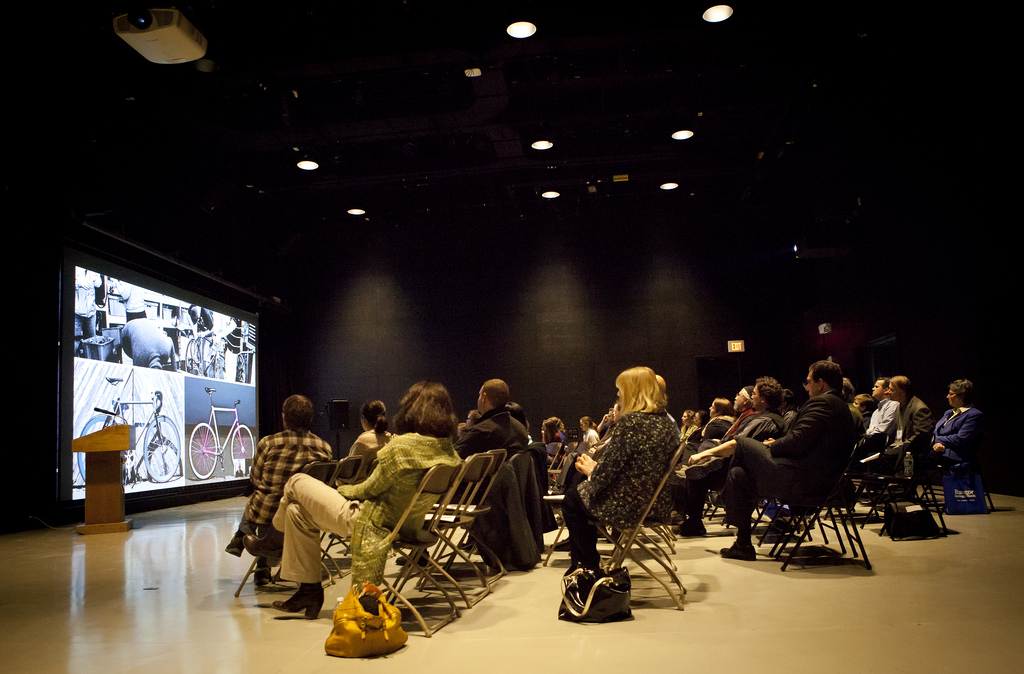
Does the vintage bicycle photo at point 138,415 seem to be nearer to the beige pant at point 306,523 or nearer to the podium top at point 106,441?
the podium top at point 106,441

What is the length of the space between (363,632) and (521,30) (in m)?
5.57

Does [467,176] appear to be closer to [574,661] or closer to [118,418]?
[118,418]

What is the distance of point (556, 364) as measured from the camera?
12.6 meters

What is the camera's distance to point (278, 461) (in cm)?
384

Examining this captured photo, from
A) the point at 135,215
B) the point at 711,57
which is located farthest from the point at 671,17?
the point at 135,215

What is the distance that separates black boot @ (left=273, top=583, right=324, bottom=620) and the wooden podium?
4.79 meters

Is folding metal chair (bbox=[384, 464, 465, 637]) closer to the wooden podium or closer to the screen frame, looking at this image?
the wooden podium

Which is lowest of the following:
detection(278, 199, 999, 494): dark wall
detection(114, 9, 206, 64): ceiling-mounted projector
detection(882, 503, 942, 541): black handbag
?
detection(882, 503, 942, 541): black handbag

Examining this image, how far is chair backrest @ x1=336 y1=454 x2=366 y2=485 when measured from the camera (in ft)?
14.4

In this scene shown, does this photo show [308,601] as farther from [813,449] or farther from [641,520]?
[813,449]

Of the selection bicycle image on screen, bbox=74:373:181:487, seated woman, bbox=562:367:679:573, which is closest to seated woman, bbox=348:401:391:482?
seated woman, bbox=562:367:679:573

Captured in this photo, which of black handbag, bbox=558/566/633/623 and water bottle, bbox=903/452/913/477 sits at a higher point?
water bottle, bbox=903/452/913/477

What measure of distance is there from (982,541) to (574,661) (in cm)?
388

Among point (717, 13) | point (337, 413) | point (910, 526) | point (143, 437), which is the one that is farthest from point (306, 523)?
point (337, 413)
